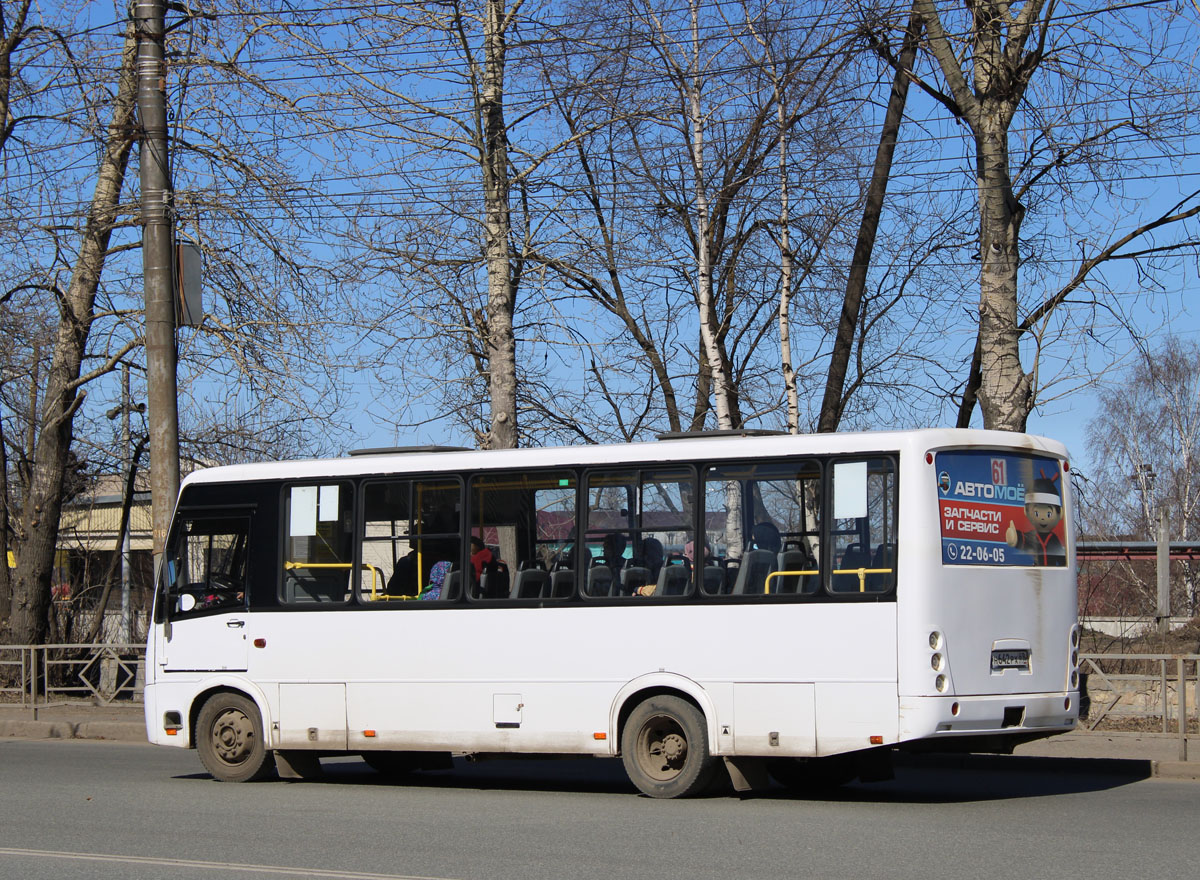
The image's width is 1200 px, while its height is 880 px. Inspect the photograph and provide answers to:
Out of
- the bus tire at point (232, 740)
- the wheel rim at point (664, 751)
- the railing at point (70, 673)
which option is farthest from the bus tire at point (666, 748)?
the railing at point (70, 673)

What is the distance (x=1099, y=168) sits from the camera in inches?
674

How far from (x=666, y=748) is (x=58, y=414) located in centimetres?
1523

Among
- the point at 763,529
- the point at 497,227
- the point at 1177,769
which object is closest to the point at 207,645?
the point at 763,529

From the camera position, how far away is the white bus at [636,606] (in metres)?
10.6

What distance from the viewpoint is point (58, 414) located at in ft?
76.0

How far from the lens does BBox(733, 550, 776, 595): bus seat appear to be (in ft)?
36.4

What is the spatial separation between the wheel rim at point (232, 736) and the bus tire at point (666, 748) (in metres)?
3.74

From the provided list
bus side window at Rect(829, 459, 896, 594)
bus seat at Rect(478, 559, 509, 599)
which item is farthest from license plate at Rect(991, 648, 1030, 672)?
bus seat at Rect(478, 559, 509, 599)

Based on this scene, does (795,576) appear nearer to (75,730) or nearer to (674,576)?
(674,576)

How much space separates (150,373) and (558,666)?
7.87 m

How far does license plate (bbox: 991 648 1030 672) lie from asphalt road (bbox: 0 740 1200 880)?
3.33ft

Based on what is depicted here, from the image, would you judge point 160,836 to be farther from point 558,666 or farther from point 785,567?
point 785,567

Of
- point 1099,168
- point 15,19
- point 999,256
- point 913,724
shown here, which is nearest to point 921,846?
point 913,724

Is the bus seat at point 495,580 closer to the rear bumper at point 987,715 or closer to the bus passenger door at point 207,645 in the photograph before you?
the bus passenger door at point 207,645
